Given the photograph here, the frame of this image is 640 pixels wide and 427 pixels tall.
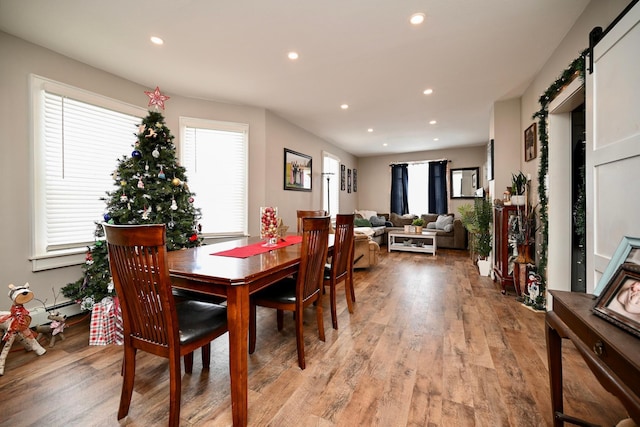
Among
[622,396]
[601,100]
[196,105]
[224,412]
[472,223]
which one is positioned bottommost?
[224,412]

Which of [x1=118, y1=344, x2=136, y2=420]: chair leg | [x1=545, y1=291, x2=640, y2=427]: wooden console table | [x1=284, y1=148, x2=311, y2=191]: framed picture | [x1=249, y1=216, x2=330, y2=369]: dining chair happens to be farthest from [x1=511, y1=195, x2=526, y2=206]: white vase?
[x1=118, y1=344, x2=136, y2=420]: chair leg

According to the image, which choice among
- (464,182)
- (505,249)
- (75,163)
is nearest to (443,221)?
(464,182)

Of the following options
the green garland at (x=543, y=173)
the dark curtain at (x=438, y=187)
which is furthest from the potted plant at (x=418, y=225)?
the green garland at (x=543, y=173)

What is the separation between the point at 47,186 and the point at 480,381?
3985mm

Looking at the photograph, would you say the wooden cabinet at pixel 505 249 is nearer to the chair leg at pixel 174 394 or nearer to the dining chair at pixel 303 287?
the dining chair at pixel 303 287

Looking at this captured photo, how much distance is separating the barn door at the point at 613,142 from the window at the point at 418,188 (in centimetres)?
643

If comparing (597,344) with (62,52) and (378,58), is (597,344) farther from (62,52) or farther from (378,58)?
(62,52)

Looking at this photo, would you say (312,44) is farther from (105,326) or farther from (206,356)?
(105,326)

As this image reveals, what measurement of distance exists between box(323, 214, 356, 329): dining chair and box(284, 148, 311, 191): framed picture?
8.52ft

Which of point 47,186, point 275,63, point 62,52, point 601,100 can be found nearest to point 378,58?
point 275,63

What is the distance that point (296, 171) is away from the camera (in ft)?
17.5

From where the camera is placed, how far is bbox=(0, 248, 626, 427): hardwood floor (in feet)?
4.66

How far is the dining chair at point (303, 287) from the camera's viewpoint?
5.99 feet

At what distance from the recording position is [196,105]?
155 inches
